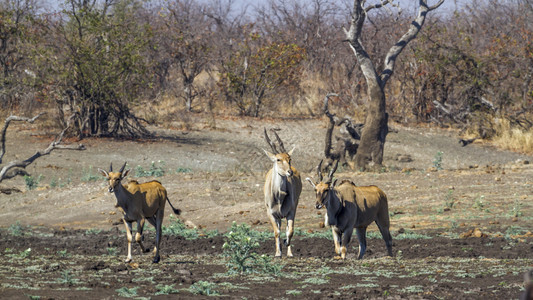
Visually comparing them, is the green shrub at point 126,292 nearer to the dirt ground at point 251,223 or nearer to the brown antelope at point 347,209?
the dirt ground at point 251,223

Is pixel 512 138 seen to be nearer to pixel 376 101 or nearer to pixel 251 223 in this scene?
pixel 376 101

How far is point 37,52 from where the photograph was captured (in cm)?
2531

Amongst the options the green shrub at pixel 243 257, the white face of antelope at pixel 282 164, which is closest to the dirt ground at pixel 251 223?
the green shrub at pixel 243 257

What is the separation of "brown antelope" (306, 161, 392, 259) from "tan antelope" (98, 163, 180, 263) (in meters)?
2.11

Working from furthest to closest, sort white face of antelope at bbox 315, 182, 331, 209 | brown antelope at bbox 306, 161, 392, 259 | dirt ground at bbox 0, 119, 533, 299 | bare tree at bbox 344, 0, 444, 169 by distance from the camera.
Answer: bare tree at bbox 344, 0, 444, 169 → brown antelope at bbox 306, 161, 392, 259 → white face of antelope at bbox 315, 182, 331, 209 → dirt ground at bbox 0, 119, 533, 299

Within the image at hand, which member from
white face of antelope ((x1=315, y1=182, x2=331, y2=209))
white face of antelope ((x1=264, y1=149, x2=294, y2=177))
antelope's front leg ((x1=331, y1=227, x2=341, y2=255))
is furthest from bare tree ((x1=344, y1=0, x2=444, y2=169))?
white face of antelope ((x1=315, y1=182, x2=331, y2=209))

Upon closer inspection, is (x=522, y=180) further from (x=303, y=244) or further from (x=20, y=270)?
(x=20, y=270)

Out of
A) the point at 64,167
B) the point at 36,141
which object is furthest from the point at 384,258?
the point at 36,141

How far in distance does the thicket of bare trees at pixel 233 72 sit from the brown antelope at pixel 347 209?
52.5ft

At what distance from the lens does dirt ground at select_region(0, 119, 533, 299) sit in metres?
8.11

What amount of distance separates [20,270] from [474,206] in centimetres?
870

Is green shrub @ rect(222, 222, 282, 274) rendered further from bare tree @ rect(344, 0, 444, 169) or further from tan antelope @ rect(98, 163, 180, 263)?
bare tree @ rect(344, 0, 444, 169)

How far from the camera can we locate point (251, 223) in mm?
15227

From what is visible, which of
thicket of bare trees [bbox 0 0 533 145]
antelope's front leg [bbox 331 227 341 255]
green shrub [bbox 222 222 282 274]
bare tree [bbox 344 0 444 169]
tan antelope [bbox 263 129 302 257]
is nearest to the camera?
green shrub [bbox 222 222 282 274]
